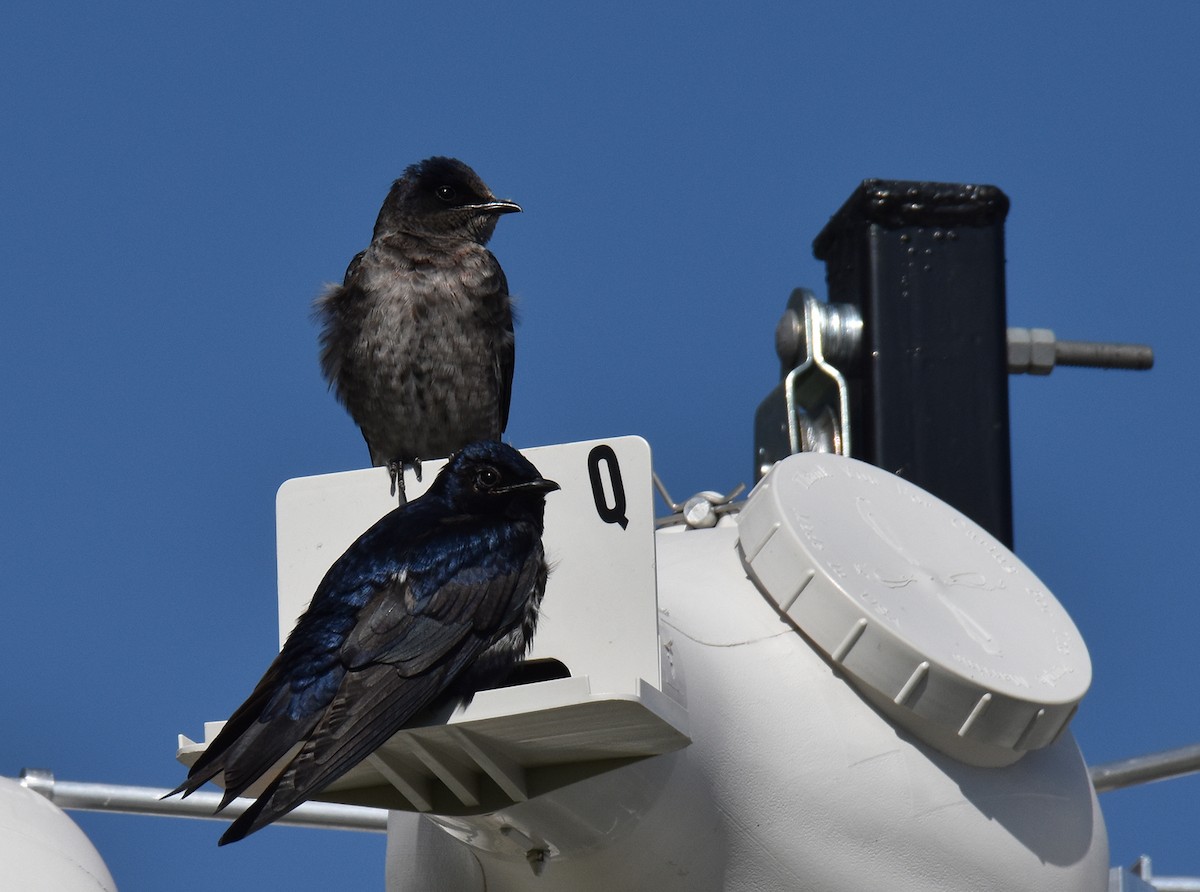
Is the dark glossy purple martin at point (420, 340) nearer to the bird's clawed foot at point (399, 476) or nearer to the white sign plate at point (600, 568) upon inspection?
the bird's clawed foot at point (399, 476)

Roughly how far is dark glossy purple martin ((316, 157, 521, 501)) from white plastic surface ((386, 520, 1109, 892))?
134 centimetres

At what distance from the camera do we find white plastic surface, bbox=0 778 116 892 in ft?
17.6

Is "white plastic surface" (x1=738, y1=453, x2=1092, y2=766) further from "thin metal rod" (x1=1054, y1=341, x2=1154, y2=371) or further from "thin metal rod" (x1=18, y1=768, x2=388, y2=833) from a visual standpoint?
"thin metal rod" (x1=18, y1=768, x2=388, y2=833)

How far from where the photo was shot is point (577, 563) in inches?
180

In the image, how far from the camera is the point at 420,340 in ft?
20.5

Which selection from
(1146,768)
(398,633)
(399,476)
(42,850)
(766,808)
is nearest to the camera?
(398,633)

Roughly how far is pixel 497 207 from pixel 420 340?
2.17 feet

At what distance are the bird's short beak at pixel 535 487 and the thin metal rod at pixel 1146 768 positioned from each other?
191cm

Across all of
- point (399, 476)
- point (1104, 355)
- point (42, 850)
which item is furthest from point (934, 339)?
point (42, 850)

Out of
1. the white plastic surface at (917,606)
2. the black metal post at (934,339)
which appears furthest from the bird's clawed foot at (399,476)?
the black metal post at (934,339)

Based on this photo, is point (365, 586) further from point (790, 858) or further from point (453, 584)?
point (790, 858)

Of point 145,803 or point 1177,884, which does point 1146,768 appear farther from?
point 145,803

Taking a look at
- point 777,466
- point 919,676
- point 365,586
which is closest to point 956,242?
point 777,466

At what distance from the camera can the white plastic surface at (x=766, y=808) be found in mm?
4645
